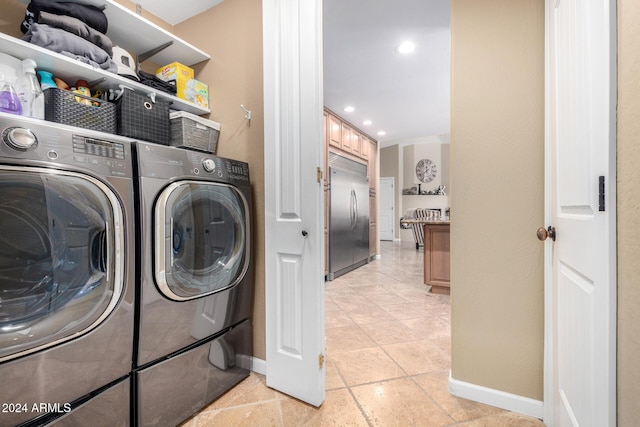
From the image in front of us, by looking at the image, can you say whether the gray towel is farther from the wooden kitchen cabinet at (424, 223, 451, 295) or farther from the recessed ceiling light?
the wooden kitchen cabinet at (424, 223, 451, 295)

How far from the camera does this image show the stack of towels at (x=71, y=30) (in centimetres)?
120

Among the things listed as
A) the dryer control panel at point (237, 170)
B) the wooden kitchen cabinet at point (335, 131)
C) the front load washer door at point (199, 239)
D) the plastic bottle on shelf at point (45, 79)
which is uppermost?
the wooden kitchen cabinet at point (335, 131)

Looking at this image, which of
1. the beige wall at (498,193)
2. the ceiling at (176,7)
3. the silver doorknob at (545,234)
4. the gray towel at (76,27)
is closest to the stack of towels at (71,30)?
the gray towel at (76,27)

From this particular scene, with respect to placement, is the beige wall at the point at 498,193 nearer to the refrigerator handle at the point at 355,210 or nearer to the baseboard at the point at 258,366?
the baseboard at the point at 258,366

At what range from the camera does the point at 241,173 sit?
1.60 meters

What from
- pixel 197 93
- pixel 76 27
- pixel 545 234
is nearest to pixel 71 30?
pixel 76 27

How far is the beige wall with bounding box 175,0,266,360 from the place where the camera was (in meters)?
Answer: 1.67

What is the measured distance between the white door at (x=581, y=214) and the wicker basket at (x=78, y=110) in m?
1.91

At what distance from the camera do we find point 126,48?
1746 millimetres

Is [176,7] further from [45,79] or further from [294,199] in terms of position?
[294,199]

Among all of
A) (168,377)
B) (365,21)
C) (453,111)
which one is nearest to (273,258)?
(168,377)

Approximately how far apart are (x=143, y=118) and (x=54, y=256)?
855 millimetres

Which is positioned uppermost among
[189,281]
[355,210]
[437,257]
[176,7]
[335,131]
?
[176,7]

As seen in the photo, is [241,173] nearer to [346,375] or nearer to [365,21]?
[346,375]
